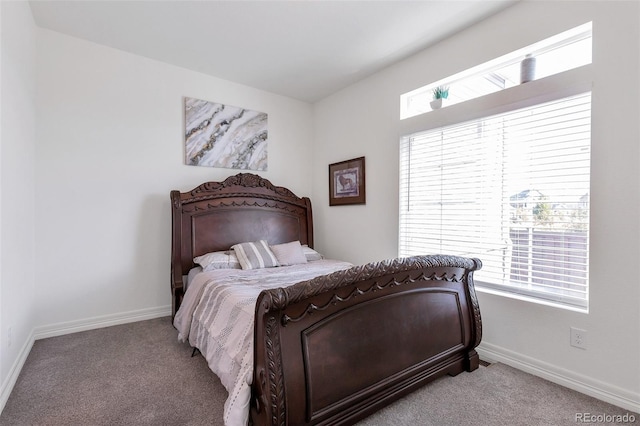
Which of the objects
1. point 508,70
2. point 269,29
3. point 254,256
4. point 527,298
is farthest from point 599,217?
point 269,29

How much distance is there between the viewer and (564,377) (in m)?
2.03

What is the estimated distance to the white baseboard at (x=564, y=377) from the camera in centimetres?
179

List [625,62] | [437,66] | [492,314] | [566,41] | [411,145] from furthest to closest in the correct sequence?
[411,145]
[437,66]
[492,314]
[566,41]
[625,62]

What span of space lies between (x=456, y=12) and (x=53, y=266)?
4092mm

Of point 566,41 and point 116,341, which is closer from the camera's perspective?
point 566,41

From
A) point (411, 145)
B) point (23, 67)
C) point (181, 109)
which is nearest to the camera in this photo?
point (23, 67)

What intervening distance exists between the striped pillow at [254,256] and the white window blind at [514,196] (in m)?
1.49

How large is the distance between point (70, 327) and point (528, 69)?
4490 millimetres

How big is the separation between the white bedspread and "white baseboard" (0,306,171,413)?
60 cm

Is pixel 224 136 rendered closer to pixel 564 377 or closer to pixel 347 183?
pixel 347 183

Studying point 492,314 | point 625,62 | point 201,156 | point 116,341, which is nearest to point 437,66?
point 625,62

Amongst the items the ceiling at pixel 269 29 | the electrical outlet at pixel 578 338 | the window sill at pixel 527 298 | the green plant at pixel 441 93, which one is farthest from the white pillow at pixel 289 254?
the electrical outlet at pixel 578 338

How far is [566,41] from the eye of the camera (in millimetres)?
2141

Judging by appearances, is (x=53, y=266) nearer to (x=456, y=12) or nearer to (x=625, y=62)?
(x=456, y=12)
